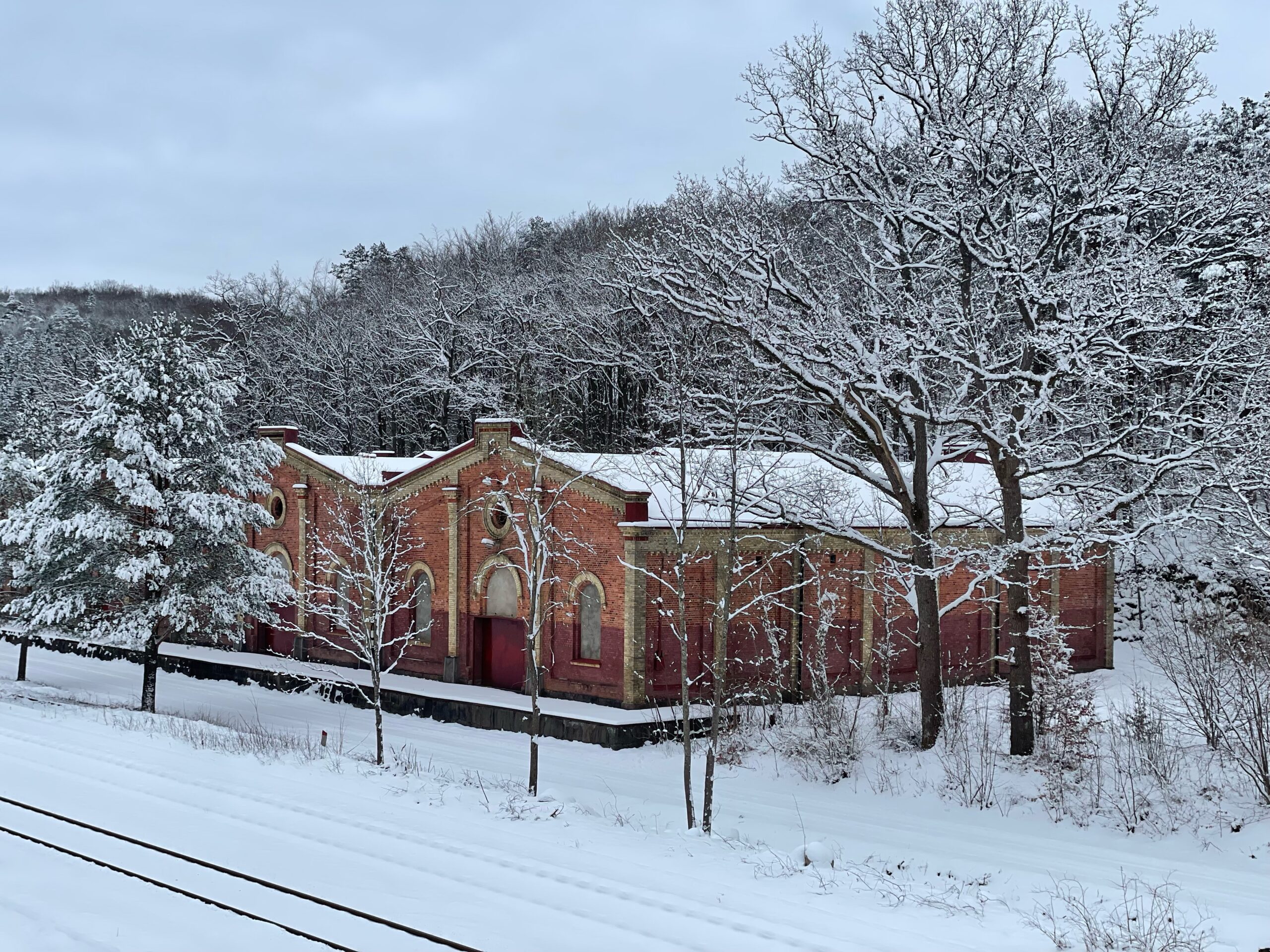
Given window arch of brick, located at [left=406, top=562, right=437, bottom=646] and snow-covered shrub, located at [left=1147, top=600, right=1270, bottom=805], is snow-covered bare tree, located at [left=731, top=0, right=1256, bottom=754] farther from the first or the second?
window arch of brick, located at [left=406, top=562, right=437, bottom=646]

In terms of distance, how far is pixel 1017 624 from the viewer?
18578mm

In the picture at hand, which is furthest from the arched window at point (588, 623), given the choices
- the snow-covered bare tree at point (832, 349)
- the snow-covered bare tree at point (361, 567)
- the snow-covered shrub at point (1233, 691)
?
the snow-covered shrub at point (1233, 691)

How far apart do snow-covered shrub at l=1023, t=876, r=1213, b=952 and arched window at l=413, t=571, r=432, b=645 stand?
1948 cm

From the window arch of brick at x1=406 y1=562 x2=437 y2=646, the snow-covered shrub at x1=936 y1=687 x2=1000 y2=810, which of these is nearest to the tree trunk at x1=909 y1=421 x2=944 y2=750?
the snow-covered shrub at x1=936 y1=687 x2=1000 y2=810

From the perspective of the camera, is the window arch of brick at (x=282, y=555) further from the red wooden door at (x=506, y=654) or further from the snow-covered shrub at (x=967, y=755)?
the snow-covered shrub at (x=967, y=755)

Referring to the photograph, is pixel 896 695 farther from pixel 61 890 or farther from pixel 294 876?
pixel 61 890

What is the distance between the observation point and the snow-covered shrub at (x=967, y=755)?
55.9ft

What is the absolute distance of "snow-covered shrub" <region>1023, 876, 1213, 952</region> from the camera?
10055 mm

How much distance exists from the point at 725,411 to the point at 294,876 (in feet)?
34.5

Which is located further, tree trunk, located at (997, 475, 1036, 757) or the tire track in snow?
tree trunk, located at (997, 475, 1036, 757)

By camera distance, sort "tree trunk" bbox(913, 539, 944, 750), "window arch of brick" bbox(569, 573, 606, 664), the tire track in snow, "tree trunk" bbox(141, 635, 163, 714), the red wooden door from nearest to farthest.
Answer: the tire track in snow
"tree trunk" bbox(913, 539, 944, 750)
"window arch of brick" bbox(569, 573, 606, 664)
"tree trunk" bbox(141, 635, 163, 714)
the red wooden door

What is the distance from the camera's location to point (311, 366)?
5284cm

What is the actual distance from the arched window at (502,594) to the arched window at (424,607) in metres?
2.40

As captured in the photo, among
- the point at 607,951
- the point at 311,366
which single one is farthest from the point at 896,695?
the point at 311,366
